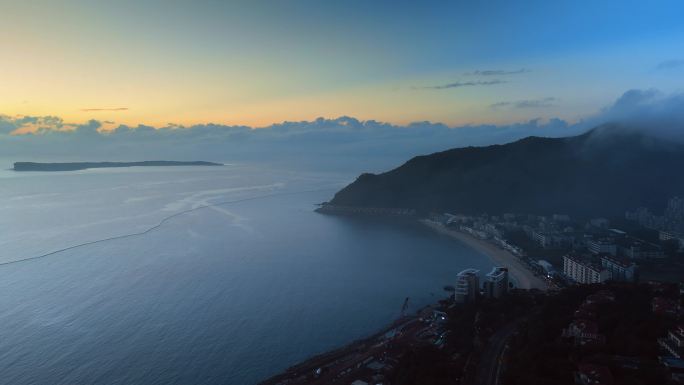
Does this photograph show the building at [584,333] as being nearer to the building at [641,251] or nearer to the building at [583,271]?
the building at [583,271]

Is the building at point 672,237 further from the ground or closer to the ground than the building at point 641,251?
further from the ground

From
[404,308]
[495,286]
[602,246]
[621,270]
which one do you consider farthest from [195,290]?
[602,246]

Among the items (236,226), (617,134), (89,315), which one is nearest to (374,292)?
(89,315)

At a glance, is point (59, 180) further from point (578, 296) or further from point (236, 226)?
point (578, 296)

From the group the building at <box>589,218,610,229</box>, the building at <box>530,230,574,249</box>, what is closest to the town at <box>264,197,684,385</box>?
the building at <box>530,230,574,249</box>

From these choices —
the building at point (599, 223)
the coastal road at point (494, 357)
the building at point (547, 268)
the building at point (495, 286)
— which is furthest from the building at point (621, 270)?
the building at point (599, 223)

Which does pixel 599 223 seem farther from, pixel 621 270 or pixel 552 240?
pixel 621 270
